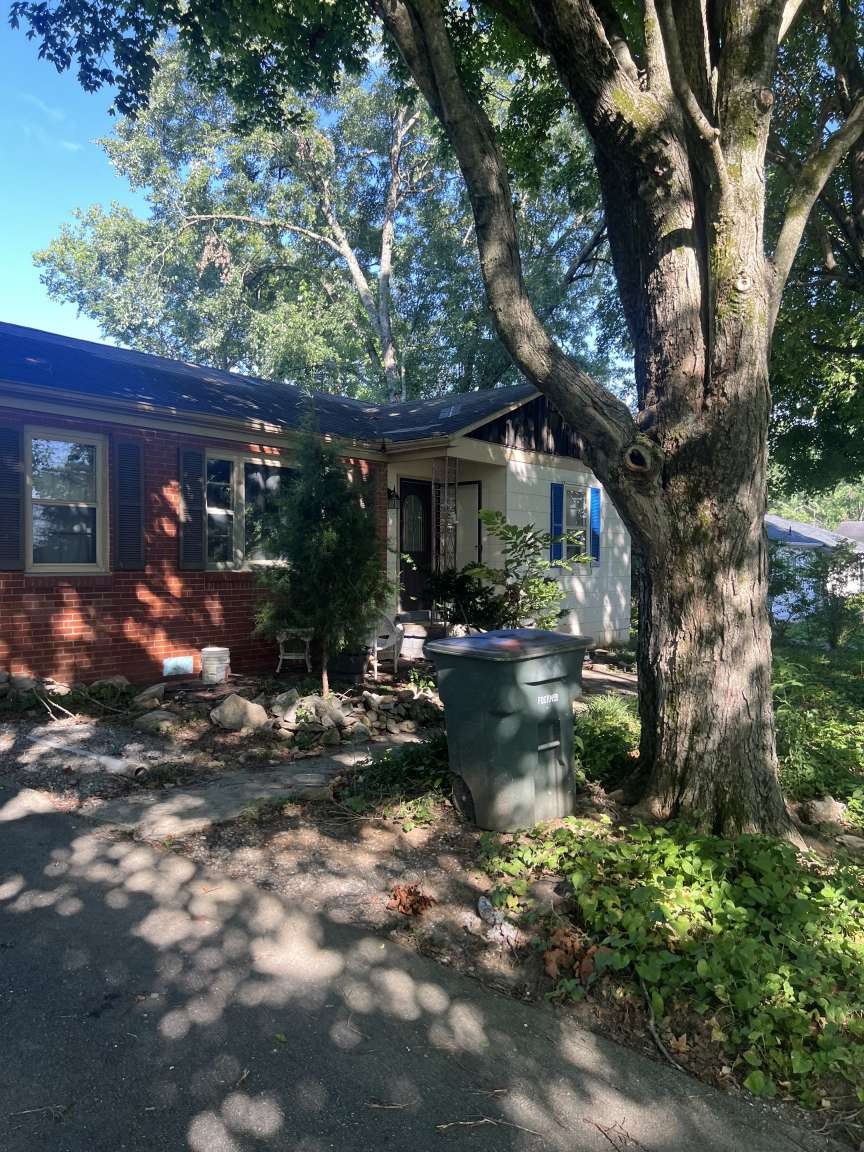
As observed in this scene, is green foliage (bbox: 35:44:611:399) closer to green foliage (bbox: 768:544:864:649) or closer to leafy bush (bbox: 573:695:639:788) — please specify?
green foliage (bbox: 768:544:864:649)

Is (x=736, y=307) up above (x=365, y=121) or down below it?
below

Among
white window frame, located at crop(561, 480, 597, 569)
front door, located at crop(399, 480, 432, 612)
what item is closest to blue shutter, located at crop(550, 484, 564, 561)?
white window frame, located at crop(561, 480, 597, 569)

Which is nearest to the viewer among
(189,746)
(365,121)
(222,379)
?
(189,746)

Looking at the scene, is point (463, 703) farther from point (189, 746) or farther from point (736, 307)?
point (189, 746)

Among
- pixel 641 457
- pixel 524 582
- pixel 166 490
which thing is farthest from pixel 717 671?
pixel 166 490

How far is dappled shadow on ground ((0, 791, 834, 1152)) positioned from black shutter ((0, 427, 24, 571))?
17.0 feet

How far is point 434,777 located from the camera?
5141 mm

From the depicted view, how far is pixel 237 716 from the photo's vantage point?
7094 mm

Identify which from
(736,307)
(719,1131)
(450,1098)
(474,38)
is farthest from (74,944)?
(474,38)

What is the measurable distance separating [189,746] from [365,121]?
24.8m

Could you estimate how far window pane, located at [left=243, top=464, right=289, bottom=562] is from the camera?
10.3m

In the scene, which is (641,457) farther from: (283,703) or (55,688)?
(55,688)

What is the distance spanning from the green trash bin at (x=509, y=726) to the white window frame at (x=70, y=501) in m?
5.62

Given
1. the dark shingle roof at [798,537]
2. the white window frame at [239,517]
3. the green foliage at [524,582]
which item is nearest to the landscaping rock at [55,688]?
the white window frame at [239,517]
